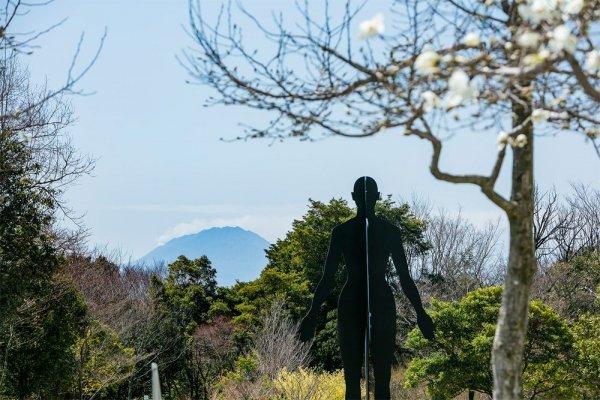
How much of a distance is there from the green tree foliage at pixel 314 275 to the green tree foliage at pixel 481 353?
773cm

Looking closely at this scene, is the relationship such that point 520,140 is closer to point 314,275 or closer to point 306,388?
point 306,388

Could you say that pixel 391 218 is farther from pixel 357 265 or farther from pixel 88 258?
pixel 357 265

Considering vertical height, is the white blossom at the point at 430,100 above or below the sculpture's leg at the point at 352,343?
above

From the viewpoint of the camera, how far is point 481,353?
12211 millimetres

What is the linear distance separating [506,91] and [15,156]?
998cm

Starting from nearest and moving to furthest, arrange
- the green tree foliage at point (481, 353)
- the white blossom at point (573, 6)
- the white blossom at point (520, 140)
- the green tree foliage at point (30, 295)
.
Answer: the white blossom at point (573, 6)
the white blossom at point (520, 140)
the green tree foliage at point (30, 295)
the green tree foliage at point (481, 353)

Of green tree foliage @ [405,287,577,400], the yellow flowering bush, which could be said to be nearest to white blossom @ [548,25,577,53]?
the yellow flowering bush

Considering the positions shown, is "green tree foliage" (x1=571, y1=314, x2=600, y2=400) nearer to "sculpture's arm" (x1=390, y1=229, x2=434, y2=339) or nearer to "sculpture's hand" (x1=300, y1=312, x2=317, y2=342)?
"sculpture's arm" (x1=390, y1=229, x2=434, y2=339)

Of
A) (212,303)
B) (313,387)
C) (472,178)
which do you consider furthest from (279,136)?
(212,303)

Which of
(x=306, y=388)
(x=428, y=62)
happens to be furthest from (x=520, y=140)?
(x=306, y=388)

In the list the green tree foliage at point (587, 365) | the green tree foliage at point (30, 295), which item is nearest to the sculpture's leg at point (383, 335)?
the green tree foliage at point (30, 295)

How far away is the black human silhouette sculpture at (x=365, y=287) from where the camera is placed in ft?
23.0

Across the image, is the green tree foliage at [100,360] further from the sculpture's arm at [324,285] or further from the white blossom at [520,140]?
the white blossom at [520,140]

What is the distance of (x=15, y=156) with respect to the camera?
11805mm
